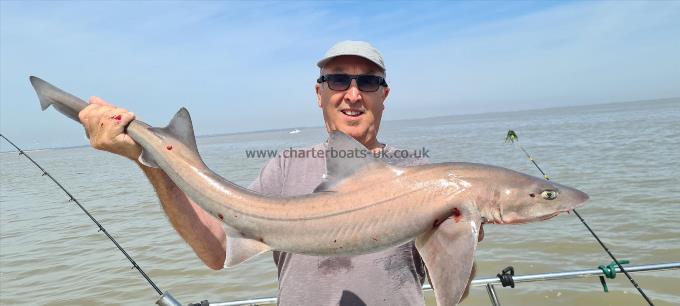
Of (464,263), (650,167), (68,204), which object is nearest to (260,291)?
(464,263)

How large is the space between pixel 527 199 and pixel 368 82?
1.66 metres

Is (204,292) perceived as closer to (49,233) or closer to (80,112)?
(80,112)

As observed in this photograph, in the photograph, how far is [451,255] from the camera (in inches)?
88.5

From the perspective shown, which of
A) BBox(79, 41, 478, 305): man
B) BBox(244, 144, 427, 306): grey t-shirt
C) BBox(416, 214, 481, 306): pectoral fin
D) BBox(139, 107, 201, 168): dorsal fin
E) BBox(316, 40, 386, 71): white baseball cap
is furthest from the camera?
BBox(316, 40, 386, 71): white baseball cap

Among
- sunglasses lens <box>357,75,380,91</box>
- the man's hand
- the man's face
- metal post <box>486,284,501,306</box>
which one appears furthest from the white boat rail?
the man's hand

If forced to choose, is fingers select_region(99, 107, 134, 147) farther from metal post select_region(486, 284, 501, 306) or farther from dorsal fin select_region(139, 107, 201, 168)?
metal post select_region(486, 284, 501, 306)

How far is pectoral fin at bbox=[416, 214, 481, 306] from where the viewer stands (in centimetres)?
220

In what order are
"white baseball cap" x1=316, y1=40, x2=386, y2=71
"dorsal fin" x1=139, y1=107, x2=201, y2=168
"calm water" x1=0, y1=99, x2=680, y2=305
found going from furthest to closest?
"calm water" x1=0, y1=99, x2=680, y2=305, "white baseball cap" x1=316, y1=40, x2=386, y2=71, "dorsal fin" x1=139, y1=107, x2=201, y2=168

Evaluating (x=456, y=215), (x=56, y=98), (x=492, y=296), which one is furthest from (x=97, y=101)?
(x=492, y=296)

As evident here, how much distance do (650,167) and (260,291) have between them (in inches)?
538

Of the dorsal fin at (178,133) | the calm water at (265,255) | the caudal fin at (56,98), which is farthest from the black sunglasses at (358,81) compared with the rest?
the calm water at (265,255)

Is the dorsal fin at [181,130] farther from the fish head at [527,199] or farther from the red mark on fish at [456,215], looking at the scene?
the fish head at [527,199]

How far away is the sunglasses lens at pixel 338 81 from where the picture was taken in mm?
3584

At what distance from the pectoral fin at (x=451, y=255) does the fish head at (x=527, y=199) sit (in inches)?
6.7
